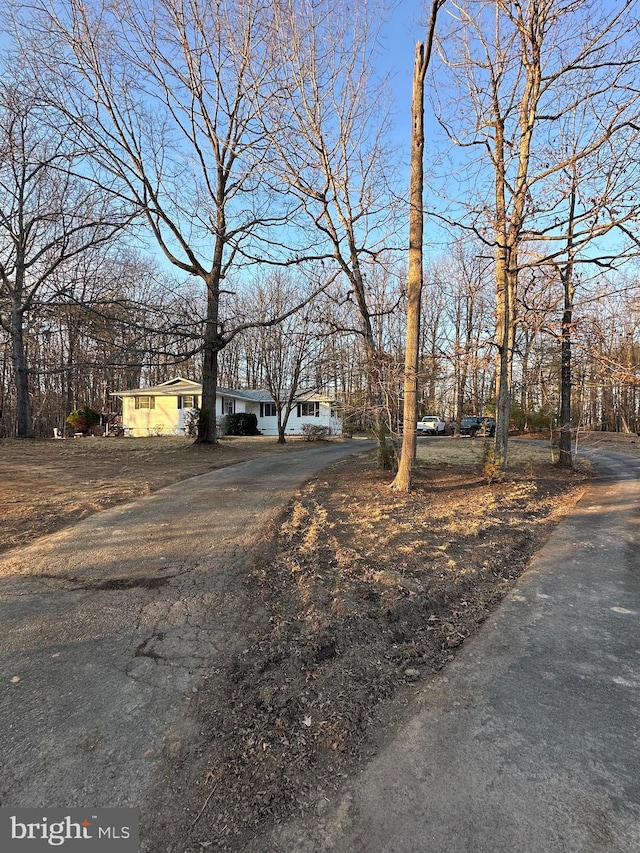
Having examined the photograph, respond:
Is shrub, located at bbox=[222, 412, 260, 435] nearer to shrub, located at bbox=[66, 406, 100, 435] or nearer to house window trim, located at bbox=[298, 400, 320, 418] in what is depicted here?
house window trim, located at bbox=[298, 400, 320, 418]

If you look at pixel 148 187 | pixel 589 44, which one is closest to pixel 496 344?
pixel 589 44

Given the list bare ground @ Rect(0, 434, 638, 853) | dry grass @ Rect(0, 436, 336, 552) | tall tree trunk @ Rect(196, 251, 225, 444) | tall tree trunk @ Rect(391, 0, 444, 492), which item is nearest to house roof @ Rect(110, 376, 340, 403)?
tall tree trunk @ Rect(196, 251, 225, 444)

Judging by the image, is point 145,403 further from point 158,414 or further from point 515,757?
point 515,757

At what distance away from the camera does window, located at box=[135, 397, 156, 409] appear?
1163 inches

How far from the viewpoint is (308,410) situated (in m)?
34.0

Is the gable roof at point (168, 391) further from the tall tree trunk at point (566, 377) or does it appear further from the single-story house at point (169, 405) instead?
the tall tree trunk at point (566, 377)

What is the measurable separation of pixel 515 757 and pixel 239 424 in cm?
2757

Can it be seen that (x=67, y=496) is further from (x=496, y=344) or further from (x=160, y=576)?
(x=496, y=344)

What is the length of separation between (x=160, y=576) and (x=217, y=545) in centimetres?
94

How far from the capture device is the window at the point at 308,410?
33.9m

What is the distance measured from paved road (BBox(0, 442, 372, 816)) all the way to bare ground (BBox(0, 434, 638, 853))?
0.73 feet

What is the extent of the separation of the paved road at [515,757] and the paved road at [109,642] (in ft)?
Answer: 2.79

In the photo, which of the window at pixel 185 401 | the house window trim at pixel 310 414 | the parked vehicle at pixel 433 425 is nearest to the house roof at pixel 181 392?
the window at pixel 185 401

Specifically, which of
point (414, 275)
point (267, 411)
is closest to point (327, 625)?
point (414, 275)
